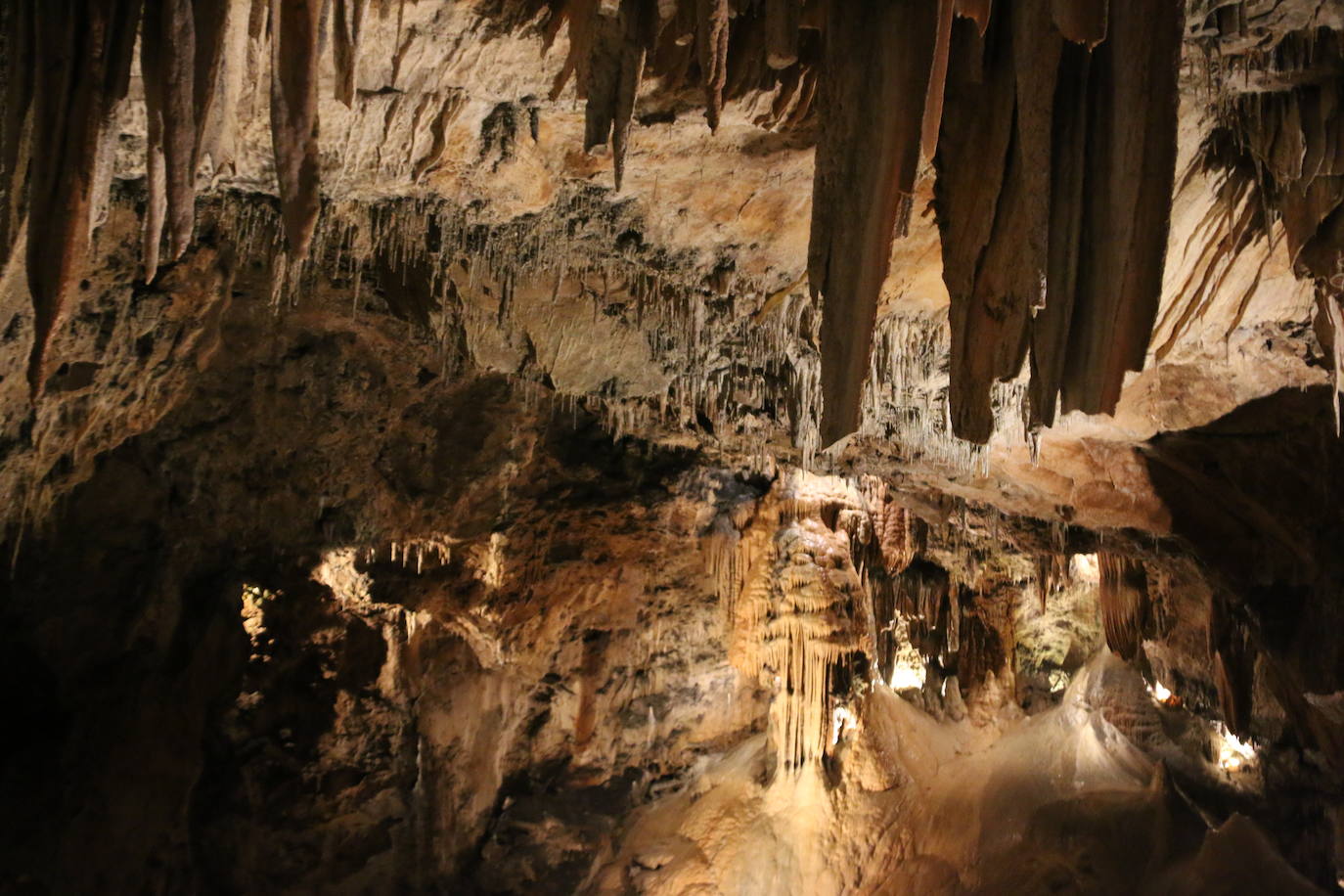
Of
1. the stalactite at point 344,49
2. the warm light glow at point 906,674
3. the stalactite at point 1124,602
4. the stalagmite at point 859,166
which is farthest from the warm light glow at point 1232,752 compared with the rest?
the stalactite at point 344,49

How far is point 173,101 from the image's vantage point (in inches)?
80.7

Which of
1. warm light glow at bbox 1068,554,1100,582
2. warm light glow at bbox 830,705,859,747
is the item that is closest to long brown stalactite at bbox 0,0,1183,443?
warm light glow at bbox 830,705,859,747

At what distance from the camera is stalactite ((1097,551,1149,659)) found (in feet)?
27.9

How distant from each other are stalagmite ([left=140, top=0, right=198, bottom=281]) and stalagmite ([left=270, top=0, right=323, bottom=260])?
0.22 metres

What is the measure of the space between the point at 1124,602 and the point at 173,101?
8796 mm

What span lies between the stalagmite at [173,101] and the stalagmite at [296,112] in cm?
22

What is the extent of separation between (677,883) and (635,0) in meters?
6.76

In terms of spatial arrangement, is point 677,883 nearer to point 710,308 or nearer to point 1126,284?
point 710,308

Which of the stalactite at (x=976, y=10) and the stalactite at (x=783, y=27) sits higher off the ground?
the stalactite at (x=783, y=27)

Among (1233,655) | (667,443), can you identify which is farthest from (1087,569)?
(667,443)

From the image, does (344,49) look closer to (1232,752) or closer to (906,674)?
(906,674)

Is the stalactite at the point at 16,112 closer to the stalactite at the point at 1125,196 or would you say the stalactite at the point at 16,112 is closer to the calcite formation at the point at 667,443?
the calcite formation at the point at 667,443

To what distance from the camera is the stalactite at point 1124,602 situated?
27.9ft

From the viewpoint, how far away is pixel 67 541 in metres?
5.69
